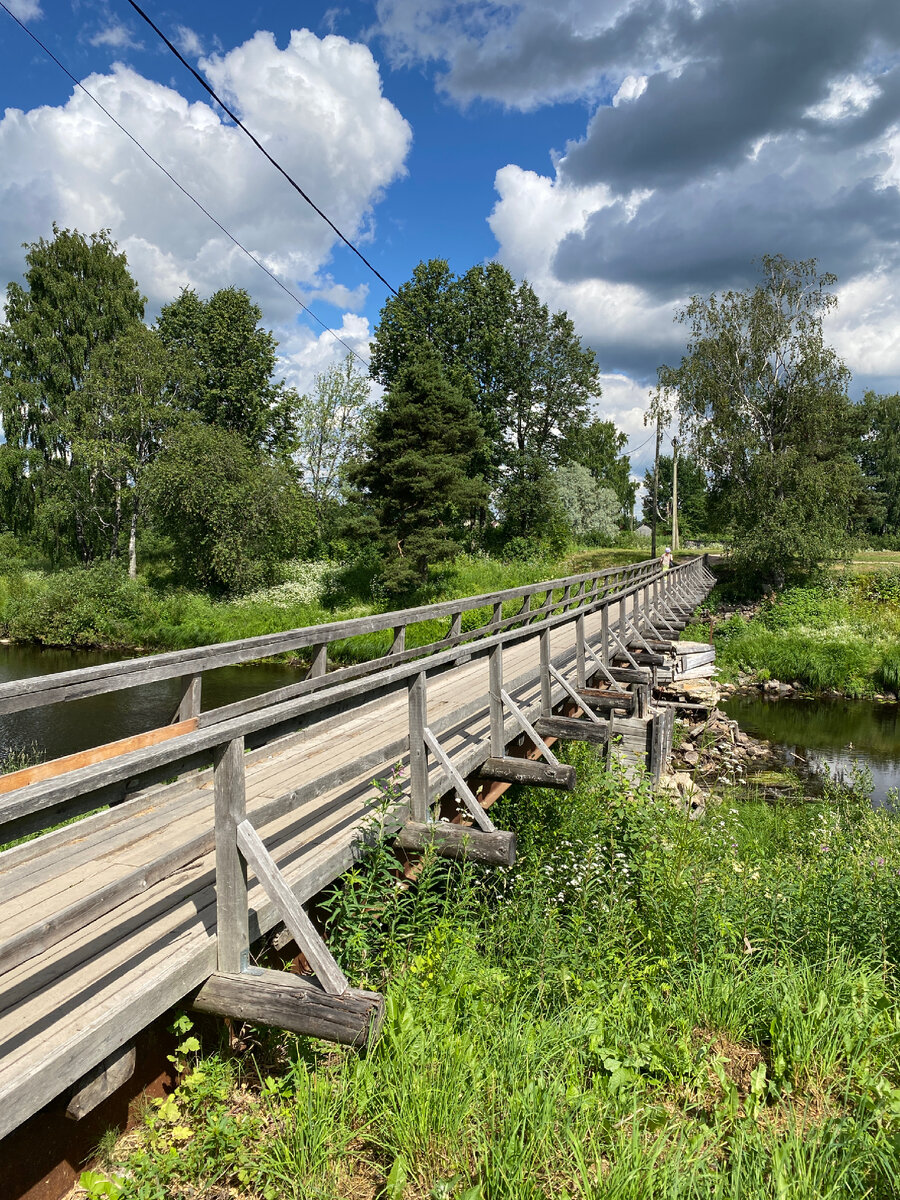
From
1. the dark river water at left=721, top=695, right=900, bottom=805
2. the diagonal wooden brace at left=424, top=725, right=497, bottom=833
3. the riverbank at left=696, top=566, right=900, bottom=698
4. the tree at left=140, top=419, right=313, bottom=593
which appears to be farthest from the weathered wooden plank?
the tree at left=140, top=419, right=313, bottom=593

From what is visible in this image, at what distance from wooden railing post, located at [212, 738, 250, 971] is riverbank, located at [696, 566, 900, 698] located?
20.8 meters

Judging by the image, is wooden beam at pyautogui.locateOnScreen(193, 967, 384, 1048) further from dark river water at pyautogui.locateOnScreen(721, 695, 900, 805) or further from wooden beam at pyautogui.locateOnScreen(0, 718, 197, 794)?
dark river water at pyautogui.locateOnScreen(721, 695, 900, 805)

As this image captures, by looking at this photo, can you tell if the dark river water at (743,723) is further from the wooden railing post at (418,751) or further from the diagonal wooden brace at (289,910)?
the diagonal wooden brace at (289,910)

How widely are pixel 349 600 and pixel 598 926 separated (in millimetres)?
26804

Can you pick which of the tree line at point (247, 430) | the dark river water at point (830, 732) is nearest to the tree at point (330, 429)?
the tree line at point (247, 430)

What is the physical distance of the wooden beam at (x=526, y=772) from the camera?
5219 mm

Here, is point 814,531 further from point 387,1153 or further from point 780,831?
point 387,1153

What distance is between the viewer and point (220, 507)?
1164 inches

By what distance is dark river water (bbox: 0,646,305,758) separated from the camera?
14.9 meters

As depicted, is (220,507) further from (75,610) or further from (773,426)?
(773,426)

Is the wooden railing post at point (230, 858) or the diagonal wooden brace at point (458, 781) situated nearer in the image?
the wooden railing post at point (230, 858)

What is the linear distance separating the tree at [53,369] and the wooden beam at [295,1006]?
32609 mm

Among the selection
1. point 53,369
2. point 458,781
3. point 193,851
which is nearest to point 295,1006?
point 193,851

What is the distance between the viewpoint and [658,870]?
5.07 meters
